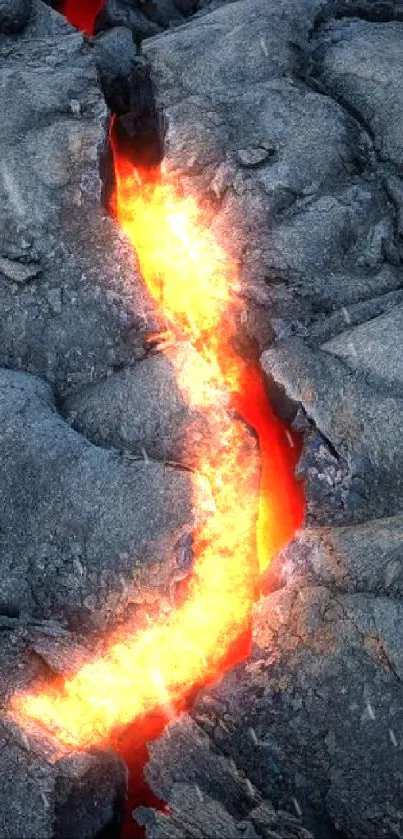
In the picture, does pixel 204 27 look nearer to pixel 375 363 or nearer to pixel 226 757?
pixel 375 363

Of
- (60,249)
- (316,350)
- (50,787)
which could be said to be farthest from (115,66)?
(50,787)

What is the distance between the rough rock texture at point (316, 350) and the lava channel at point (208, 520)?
324 millimetres

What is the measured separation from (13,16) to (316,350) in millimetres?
6328

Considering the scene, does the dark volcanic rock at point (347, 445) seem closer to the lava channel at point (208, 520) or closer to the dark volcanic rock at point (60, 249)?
the lava channel at point (208, 520)

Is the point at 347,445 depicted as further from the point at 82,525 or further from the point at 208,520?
the point at 82,525

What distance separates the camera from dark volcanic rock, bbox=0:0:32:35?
11.3 meters

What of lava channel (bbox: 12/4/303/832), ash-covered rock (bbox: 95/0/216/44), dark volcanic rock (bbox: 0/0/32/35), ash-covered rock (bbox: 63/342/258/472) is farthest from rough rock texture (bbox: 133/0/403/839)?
dark volcanic rock (bbox: 0/0/32/35)

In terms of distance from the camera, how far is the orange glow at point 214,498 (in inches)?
278

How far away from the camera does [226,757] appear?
259 inches

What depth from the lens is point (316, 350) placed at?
849 centimetres

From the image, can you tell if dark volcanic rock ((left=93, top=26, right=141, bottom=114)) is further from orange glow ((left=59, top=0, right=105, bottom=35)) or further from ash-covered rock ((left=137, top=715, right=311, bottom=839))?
ash-covered rock ((left=137, top=715, right=311, bottom=839))

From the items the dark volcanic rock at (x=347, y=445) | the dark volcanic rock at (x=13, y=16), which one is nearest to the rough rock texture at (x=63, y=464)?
the dark volcanic rock at (x=347, y=445)

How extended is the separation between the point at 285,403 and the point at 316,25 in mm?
5192

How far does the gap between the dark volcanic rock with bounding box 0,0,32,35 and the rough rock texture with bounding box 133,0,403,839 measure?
5.98 feet
